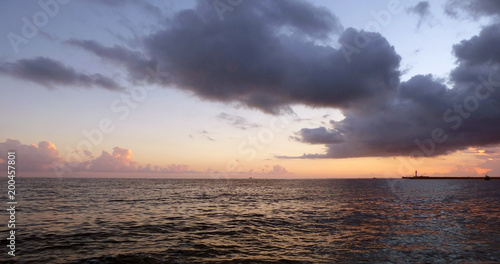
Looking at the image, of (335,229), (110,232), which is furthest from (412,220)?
(110,232)

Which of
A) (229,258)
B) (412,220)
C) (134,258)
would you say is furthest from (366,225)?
(134,258)

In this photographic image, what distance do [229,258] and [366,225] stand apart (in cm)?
1944

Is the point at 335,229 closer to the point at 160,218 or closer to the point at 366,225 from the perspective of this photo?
the point at 366,225

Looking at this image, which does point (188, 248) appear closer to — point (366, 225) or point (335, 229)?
point (335, 229)

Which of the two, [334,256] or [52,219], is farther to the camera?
[52,219]

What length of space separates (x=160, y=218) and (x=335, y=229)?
71.5ft

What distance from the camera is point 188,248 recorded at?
20641 millimetres

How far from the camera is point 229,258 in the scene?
59.8 feet

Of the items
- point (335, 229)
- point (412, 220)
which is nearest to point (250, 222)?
point (335, 229)

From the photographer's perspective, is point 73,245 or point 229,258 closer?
point 229,258

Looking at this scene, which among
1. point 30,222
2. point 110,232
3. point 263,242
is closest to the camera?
point 263,242

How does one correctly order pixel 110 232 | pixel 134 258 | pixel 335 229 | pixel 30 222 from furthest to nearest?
pixel 30 222 → pixel 335 229 → pixel 110 232 → pixel 134 258

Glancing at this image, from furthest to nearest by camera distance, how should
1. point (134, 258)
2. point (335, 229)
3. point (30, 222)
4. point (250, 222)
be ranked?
point (250, 222) → point (30, 222) → point (335, 229) → point (134, 258)

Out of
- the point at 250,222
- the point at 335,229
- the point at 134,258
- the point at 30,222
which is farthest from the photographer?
the point at 250,222
